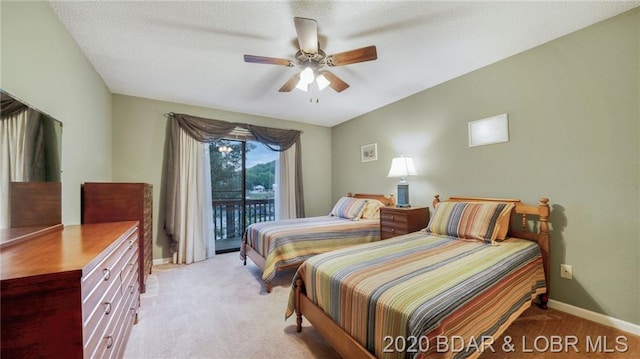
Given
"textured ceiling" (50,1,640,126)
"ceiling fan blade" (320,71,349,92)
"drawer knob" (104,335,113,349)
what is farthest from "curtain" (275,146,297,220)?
"drawer knob" (104,335,113,349)

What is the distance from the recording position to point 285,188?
15.1 feet

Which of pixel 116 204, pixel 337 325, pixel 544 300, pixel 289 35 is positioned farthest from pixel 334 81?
pixel 544 300

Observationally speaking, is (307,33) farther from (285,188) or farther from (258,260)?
(285,188)

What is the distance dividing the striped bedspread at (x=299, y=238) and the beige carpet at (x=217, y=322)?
36 cm

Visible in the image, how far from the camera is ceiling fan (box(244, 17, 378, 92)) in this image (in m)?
1.81

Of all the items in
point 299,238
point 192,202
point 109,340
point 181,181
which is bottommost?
point 109,340

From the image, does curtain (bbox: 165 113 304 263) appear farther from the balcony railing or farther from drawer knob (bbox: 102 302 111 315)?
drawer knob (bbox: 102 302 111 315)

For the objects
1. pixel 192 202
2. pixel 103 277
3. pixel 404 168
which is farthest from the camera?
pixel 192 202

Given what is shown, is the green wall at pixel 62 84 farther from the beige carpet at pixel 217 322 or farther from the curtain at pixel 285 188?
the curtain at pixel 285 188

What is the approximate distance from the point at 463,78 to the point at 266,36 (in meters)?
2.31

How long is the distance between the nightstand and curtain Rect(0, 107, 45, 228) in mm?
3165

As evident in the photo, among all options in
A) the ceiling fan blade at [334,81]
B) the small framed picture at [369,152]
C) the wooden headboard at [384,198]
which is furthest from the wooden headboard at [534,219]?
the ceiling fan blade at [334,81]

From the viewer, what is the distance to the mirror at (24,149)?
4.02ft

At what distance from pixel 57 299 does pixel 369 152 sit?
4.01 metres
